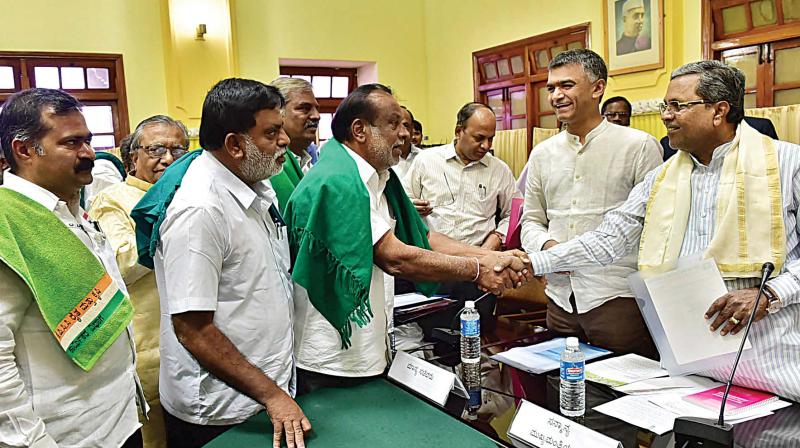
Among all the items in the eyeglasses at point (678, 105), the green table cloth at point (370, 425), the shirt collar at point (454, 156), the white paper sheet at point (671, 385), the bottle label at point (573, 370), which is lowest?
the green table cloth at point (370, 425)

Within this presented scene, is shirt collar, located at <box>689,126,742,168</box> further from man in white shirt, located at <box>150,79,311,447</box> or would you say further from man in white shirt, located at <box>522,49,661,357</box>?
man in white shirt, located at <box>150,79,311,447</box>

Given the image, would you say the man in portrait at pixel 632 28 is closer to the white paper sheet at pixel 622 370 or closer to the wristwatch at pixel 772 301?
the white paper sheet at pixel 622 370

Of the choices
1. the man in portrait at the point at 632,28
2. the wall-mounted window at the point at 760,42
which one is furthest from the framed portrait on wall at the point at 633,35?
the wall-mounted window at the point at 760,42

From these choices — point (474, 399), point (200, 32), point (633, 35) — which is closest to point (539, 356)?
point (474, 399)

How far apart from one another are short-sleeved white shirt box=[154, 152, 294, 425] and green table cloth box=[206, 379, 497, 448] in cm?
10

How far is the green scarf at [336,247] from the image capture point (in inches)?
59.8

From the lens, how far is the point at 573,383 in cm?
137

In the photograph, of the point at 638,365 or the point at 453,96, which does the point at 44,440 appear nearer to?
the point at 638,365

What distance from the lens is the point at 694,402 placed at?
1390mm

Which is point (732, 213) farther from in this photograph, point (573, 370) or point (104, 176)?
point (104, 176)

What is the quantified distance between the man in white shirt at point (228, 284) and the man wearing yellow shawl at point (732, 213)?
39.5 inches

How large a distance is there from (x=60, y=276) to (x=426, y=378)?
0.86m

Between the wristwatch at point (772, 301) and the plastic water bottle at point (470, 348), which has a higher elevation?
the wristwatch at point (772, 301)

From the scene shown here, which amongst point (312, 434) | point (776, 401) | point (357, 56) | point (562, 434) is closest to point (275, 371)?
point (312, 434)
